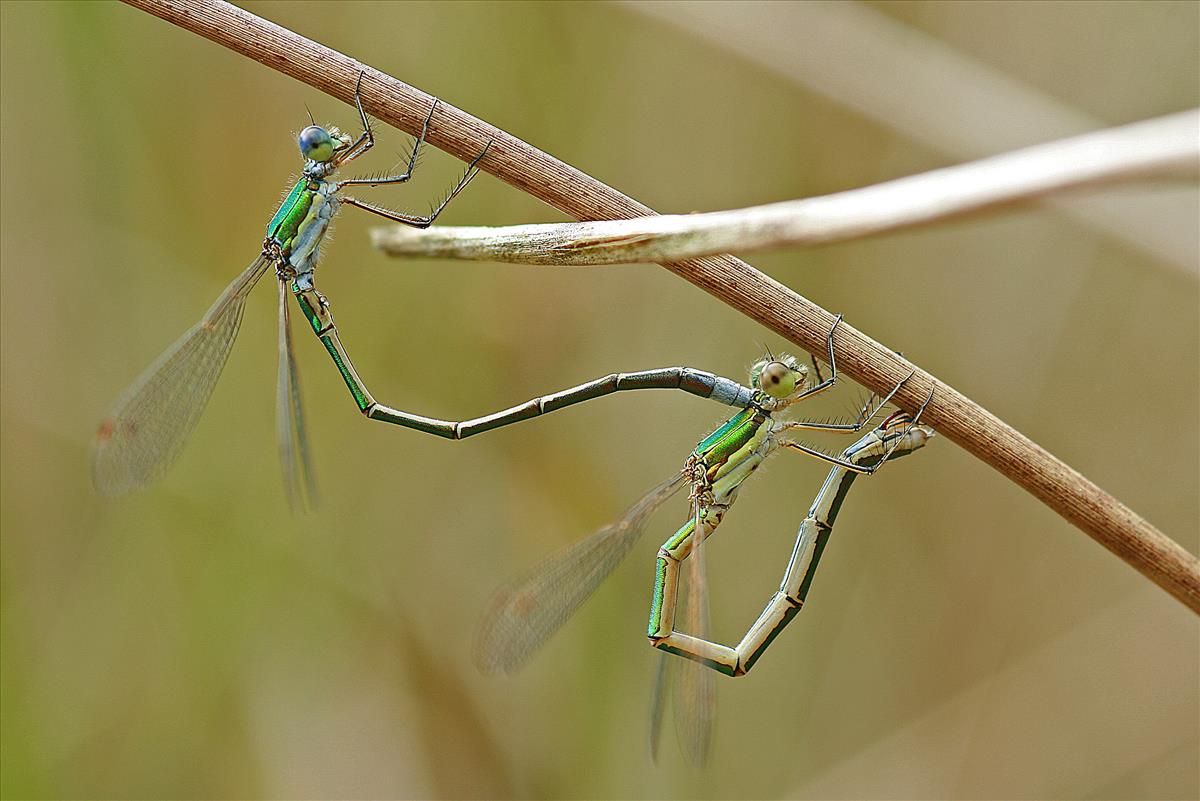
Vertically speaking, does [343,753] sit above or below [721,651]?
below

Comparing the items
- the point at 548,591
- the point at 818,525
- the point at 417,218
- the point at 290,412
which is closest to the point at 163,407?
the point at 290,412

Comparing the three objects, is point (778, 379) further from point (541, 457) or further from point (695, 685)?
point (541, 457)

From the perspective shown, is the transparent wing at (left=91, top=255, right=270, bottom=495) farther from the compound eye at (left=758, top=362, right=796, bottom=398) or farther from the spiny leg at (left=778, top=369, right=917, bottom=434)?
the spiny leg at (left=778, top=369, right=917, bottom=434)

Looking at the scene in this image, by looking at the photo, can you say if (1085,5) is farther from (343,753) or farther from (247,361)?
(343,753)

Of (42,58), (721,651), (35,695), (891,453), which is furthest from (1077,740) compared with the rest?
(42,58)

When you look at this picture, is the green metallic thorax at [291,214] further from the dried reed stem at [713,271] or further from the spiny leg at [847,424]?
the spiny leg at [847,424]
